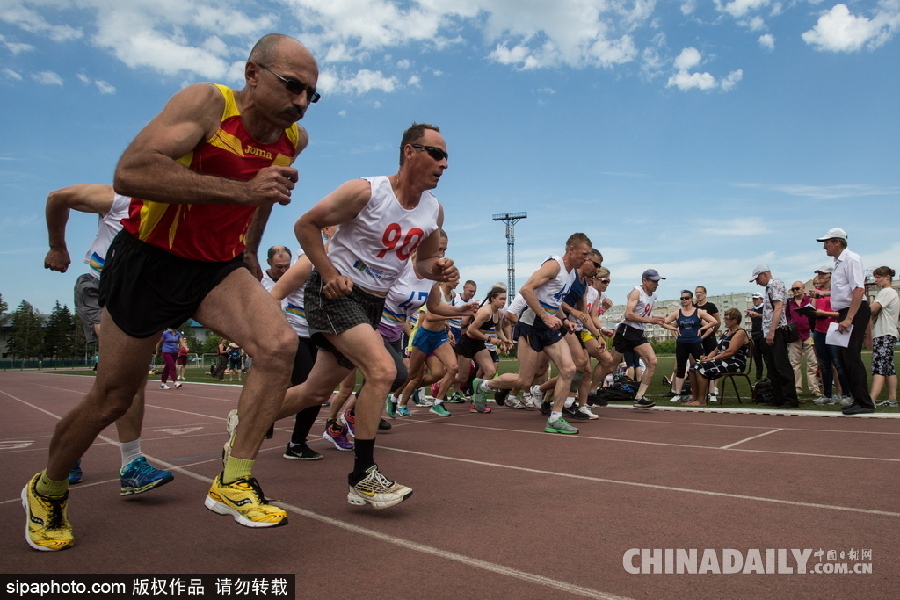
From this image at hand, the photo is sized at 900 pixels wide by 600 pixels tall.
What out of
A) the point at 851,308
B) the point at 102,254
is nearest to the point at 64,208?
the point at 102,254

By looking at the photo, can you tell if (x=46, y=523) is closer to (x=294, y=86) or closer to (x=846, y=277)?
(x=294, y=86)

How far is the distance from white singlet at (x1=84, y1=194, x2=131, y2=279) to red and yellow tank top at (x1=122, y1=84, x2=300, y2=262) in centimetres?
148

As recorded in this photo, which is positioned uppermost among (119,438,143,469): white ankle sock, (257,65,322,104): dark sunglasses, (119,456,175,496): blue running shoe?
(257,65,322,104): dark sunglasses

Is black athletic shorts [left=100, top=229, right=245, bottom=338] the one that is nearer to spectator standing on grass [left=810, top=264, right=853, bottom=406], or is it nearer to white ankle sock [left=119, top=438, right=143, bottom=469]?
white ankle sock [left=119, top=438, right=143, bottom=469]

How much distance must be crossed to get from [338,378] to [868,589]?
3.37 meters

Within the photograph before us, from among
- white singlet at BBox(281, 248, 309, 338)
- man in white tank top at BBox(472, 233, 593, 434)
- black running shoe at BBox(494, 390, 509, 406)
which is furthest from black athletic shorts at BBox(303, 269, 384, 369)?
black running shoe at BBox(494, 390, 509, 406)

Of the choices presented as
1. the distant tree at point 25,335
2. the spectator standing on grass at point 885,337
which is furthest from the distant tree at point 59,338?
the spectator standing on grass at point 885,337

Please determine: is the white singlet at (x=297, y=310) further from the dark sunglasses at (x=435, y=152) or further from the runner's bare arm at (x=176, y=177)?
the runner's bare arm at (x=176, y=177)

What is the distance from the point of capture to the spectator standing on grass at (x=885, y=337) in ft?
27.8

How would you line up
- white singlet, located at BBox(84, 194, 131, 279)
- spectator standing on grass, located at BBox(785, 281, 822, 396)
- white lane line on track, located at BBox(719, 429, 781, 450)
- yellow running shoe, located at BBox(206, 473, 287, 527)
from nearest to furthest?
yellow running shoe, located at BBox(206, 473, 287, 527)
white singlet, located at BBox(84, 194, 131, 279)
white lane line on track, located at BBox(719, 429, 781, 450)
spectator standing on grass, located at BBox(785, 281, 822, 396)

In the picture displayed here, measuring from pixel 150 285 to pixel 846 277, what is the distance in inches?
331

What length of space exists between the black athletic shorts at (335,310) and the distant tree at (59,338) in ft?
336

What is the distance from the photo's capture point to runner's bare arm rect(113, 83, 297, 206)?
8.23ft

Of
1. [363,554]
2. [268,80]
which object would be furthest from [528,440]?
Answer: [268,80]
